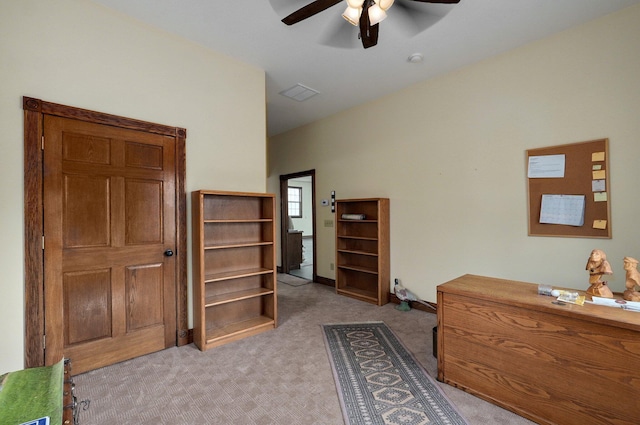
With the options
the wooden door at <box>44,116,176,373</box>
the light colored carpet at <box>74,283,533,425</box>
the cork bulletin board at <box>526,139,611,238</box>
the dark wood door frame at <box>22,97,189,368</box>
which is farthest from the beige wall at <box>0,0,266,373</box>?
the cork bulletin board at <box>526,139,611,238</box>

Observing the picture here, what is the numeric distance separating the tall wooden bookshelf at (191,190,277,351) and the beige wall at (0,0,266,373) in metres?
0.25

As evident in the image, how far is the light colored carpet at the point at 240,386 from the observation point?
1.75 m

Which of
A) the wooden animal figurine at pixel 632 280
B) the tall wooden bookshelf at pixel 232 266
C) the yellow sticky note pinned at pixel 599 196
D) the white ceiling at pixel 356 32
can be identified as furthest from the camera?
the tall wooden bookshelf at pixel 232 266

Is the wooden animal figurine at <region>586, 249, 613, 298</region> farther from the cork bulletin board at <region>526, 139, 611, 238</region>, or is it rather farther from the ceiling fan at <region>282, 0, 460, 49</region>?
the ceiling fan at <region>282, 0, 460, 49</region>

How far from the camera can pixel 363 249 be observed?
172 inches

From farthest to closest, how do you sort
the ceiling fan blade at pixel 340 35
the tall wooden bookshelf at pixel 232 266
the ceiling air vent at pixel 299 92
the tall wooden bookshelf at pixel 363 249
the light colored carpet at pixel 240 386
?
the tall wooden bookshelf at pixel 363 249, the ceiling air vent at pixel 299 92, the tall wooden bookshelf at pixel 232 266, the ceiling fan blade at pixel 340 35, the light colored carpet at pixel 240 386

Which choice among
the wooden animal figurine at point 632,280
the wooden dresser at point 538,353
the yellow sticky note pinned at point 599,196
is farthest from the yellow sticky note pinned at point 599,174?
the wooden dresser at point 538,353

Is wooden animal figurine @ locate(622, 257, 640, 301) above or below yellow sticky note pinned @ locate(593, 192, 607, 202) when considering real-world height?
below

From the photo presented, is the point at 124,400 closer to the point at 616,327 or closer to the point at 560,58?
the point at 616,327

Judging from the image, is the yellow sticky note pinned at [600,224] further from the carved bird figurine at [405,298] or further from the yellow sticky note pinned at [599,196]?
the carved bird figurine at [405,298]

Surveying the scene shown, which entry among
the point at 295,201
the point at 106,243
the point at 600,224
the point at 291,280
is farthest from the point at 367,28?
the point at 295,201

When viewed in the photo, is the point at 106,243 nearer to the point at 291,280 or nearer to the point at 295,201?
the point at 291,280

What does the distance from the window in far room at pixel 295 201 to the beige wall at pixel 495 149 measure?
5.53 metres

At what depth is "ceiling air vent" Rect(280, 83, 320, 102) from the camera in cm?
379
